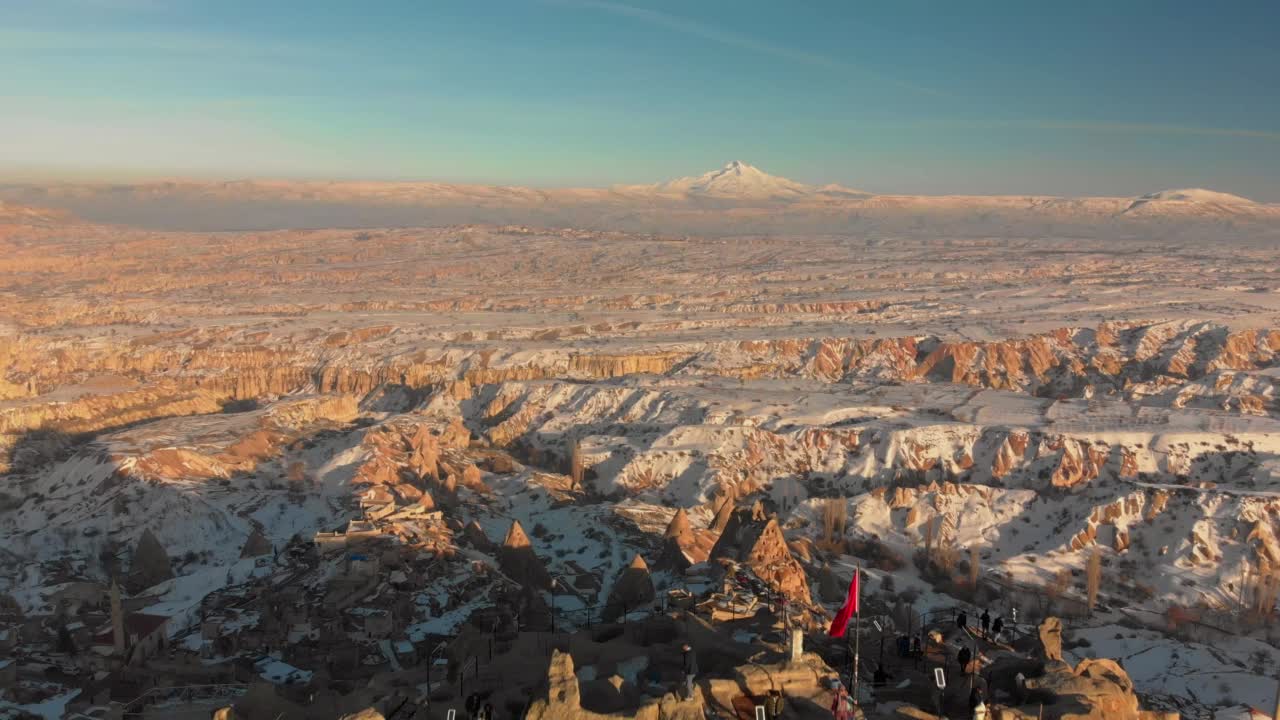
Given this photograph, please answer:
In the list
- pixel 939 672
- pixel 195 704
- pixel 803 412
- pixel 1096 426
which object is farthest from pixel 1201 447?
pixel 195 704

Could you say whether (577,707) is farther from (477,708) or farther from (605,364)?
(605,364)

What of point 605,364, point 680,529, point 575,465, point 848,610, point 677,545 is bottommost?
point 575,465

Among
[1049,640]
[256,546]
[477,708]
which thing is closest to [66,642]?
[256,546]

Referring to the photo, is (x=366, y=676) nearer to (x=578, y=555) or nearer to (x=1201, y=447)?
(x=578, y=555)

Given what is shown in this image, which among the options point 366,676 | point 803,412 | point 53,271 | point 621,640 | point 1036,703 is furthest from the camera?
point 53,271

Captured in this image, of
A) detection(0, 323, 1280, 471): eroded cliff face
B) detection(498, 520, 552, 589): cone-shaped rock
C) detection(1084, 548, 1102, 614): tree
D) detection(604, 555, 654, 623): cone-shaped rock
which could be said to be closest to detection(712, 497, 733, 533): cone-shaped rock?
detection(498, 520, 552, 589): cone-shaped rock
